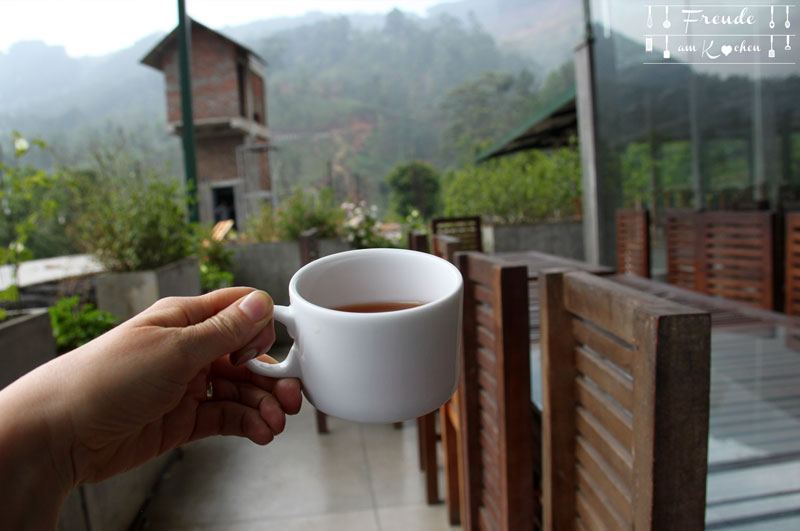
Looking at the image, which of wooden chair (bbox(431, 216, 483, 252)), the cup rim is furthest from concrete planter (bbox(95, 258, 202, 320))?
wooden chair (bbox(431, 216, 483, 252))

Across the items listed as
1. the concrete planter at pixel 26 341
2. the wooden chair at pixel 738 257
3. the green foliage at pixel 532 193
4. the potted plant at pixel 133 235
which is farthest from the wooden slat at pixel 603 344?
the green foliage at pixel 532 193

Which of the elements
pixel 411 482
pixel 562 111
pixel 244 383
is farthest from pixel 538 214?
pixel 244 383

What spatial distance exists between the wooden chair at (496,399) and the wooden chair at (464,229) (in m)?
2.44

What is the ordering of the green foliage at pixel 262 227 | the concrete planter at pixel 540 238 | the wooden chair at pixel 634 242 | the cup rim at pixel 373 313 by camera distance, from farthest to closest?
the concrete planter at pixel 540 238 → the green foliage at pixel 262 227 → the wooden chair at pixel 634 242 → the cup rim at pixel 373 313

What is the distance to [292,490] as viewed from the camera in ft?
6.57

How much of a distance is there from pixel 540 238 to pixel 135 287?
12.7 ft

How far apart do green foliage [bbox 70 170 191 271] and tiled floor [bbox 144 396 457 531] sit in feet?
2.29

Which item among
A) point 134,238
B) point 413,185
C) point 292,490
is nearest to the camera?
point 134,238

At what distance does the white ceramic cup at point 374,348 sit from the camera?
0.27 m

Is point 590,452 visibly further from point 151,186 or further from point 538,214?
point 538,214

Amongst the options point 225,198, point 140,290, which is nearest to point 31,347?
point 140,290

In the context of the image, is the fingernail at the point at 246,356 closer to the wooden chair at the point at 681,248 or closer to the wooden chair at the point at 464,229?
the wooden chair at the point at 681,248

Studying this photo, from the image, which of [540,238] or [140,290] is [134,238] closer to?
[140,290]

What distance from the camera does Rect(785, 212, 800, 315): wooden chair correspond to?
6.09 feet
